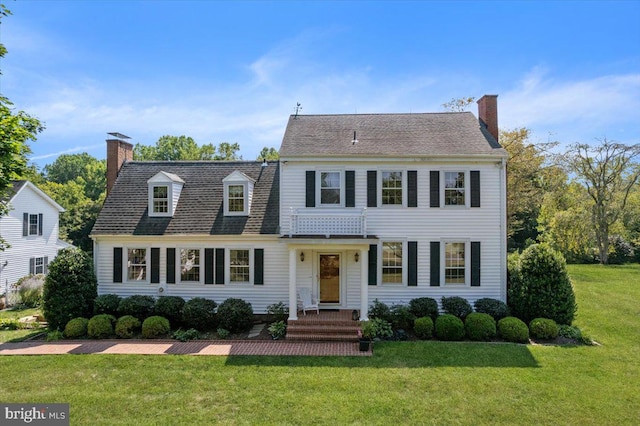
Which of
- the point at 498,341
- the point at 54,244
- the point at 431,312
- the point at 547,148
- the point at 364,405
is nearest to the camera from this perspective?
the point at 364,405

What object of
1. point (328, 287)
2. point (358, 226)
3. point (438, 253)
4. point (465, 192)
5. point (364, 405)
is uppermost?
point (465, 192)

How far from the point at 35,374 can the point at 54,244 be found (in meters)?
19.5

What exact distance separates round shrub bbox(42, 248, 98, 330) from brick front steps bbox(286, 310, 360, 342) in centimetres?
858

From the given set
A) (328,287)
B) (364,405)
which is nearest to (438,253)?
(328,287)

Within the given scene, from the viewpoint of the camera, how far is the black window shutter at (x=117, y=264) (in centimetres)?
1633

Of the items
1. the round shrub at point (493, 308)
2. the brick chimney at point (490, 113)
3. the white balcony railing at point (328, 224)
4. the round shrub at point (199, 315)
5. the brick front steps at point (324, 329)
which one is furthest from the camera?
the brick chimney at point (490, 113)

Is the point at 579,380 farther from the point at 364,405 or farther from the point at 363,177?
the point at 363,177

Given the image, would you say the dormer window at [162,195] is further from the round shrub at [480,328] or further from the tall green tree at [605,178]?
the tall green tree at [605,178]

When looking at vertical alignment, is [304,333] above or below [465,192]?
below

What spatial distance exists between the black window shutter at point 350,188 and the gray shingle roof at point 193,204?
3.19m

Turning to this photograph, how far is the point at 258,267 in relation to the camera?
1590 centimetres

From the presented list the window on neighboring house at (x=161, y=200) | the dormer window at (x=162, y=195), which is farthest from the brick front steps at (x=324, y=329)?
the window on neighboring house at (x=161, y=200)

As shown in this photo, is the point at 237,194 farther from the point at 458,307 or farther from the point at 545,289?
the point at 545,289

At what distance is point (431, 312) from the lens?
48.4 feet
